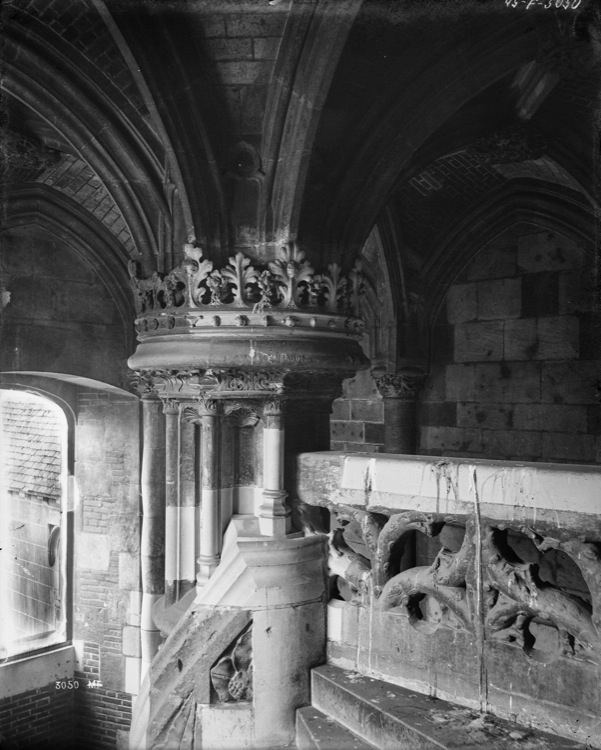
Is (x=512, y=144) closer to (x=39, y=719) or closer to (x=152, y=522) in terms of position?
(x=152, y=522)

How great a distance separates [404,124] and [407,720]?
247cm

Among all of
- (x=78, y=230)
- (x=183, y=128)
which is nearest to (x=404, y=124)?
(x=183, y=128)

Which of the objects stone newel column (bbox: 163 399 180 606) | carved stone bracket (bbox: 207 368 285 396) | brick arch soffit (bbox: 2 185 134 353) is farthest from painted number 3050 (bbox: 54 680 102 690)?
carved stone bracket (bbox: 207 368 285 396)

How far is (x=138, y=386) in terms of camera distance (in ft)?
19.2

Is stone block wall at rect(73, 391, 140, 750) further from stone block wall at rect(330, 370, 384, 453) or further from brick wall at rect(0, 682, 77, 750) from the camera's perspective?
stone block wall at rect(330, 370, 384, 453)

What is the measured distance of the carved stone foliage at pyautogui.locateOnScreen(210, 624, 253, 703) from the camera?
2.97 metres

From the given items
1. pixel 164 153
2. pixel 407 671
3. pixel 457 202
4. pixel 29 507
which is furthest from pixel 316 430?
pixel 29 507

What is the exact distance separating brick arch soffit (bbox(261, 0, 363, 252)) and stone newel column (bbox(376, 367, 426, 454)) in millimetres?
3681

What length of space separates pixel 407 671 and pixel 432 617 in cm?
25

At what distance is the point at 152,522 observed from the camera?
19.2ft

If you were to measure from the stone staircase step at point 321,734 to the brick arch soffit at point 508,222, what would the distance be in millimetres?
3749

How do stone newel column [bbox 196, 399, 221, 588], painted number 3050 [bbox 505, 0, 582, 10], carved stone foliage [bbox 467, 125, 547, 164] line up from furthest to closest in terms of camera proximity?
carved stone foliage [bbox 467, 125, 547, 164]
stone newel column [bbox 196, 399, 221, 588]
painted number 3050 [bbox 505, 0, 582, 10]

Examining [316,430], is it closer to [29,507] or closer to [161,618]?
[161,618]

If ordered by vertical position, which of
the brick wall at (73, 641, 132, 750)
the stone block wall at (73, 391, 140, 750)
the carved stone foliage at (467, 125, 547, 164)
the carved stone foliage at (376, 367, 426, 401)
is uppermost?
the carved stone foliage at (467, 125, 547, 164)
